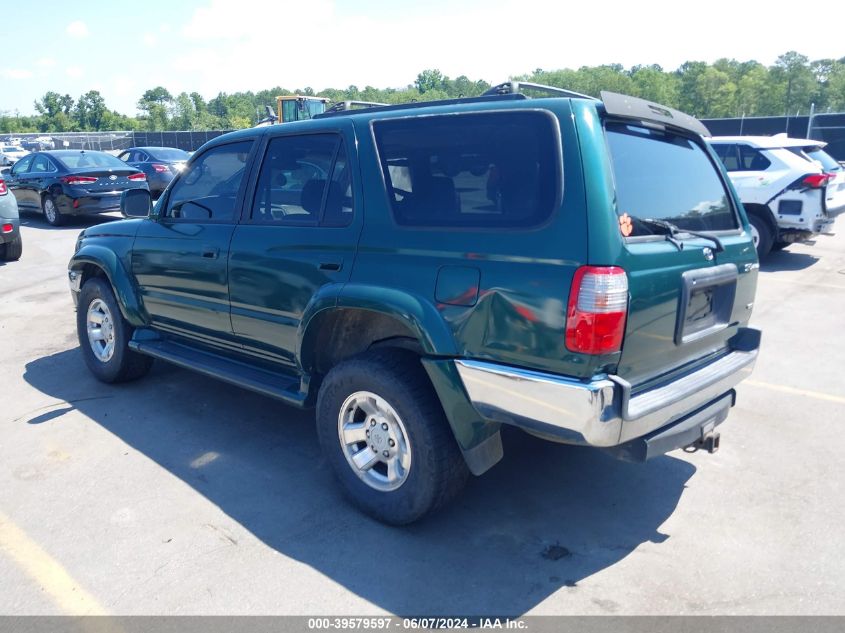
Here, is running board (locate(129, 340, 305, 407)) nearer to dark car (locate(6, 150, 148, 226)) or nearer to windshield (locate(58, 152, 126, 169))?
dark car (locate(6, 150, 148, 226))

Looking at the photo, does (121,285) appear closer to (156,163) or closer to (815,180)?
(815,180)

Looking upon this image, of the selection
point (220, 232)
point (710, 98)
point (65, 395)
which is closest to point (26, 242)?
point (65, 395)

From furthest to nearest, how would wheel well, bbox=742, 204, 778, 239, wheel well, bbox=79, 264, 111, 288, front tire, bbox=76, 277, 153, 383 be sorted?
wheel well, bbox=742, 204, 778, 239
wheel well, bbox=79, 264, 111, 288
front tire, bbox=76, 277, 153, 383

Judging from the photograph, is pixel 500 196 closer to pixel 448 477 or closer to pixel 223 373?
pixel 448 477

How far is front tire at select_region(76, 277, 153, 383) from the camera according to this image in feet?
17.3

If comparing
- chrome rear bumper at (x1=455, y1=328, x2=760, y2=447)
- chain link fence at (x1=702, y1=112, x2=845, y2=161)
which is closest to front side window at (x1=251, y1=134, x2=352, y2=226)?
chrome rear bumper at (x1=455, y1=328, x2=760, y2=447)

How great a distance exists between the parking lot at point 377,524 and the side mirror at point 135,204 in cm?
140

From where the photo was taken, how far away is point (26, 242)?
12344mm

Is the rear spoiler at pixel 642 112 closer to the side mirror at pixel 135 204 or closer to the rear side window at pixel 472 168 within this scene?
the rear side window at pixel 472 168

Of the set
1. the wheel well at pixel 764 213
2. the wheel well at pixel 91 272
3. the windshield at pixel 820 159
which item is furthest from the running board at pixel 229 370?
the windshield at pixel 820 159

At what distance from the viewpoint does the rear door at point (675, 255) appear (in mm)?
2865

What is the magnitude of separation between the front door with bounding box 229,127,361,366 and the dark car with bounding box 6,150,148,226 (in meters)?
10.2

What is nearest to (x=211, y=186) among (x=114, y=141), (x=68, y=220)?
(x=68, y=220)

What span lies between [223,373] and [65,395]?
1821mm
